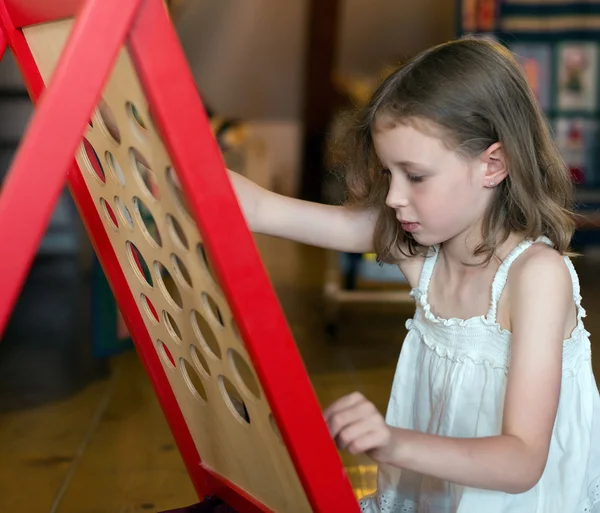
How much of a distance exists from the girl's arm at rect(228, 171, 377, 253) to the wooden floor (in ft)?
2.58

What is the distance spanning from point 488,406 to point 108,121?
601mm

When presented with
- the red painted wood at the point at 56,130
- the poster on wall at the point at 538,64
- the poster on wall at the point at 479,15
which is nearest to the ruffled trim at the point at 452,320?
the red painted wood at the point at 56,130

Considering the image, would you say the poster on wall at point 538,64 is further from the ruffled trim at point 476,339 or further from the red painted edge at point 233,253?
the red painted edge at point 233,253

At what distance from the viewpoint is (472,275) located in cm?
115

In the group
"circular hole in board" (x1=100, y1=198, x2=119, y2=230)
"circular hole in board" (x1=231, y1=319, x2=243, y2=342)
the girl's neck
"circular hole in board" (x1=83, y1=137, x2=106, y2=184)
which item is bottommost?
the girl's neck

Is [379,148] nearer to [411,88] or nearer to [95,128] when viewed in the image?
[411,88]

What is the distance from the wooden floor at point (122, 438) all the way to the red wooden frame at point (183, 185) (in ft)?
3.50

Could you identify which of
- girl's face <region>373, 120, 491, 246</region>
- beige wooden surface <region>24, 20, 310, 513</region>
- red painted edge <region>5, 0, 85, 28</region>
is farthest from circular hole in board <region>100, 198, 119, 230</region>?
girl's face <region>373, 120, 491, 246</region>

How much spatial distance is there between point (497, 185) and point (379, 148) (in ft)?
0.58

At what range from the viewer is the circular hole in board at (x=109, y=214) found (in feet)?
3.51

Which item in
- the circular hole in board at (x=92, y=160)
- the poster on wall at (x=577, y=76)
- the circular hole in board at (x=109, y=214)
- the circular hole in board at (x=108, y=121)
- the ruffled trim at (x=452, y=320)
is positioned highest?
the circular hole in board at (x=108, y=121)

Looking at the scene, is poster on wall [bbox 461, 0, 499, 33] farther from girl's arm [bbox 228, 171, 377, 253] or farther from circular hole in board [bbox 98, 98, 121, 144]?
circular hole in board [bbox 98, 98, 121, 144]

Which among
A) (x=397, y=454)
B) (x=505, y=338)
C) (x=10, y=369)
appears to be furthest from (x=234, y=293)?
(x=10, y=369)

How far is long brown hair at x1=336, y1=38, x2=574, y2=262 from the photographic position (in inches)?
40.1
